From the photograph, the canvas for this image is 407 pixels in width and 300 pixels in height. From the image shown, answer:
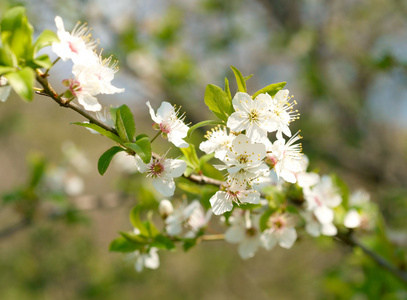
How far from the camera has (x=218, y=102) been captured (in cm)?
76

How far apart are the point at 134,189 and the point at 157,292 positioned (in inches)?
86.9

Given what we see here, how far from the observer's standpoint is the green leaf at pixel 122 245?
954mm

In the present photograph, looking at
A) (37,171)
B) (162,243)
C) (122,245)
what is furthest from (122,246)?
(37,171)

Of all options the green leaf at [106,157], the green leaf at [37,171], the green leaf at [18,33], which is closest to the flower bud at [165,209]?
the green leaf at [106,157]

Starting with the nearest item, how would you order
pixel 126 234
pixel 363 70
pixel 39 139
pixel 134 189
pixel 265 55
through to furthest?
pixel 126 234
pixel 134 189
pixel 363 70
pixel 265 55
pixel 39 139

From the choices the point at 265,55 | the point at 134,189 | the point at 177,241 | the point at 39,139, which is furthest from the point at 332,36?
the point at 39,139

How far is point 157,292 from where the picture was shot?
426 cm

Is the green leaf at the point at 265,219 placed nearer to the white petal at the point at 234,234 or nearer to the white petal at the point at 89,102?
the white petal at the point at 234,234

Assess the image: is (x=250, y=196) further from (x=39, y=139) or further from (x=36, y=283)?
(x=39, y=139)

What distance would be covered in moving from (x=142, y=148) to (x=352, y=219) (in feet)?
2.35

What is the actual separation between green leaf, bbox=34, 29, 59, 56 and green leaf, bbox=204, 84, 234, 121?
31 cm

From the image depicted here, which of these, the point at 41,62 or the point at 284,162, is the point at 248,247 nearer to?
the point at 284,162

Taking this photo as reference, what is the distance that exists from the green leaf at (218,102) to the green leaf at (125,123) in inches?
6.1

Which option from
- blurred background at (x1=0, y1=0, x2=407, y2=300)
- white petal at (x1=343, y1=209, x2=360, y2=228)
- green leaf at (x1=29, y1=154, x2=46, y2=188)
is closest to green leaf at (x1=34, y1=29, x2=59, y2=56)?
white petal at (x1=343, y1=209, x2=360, y2=228)
